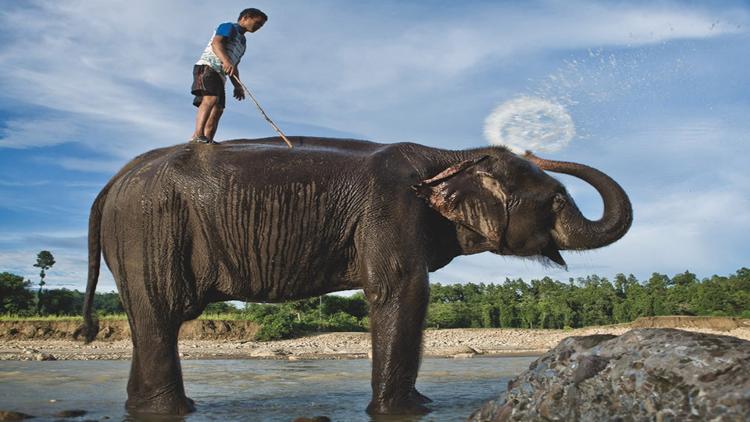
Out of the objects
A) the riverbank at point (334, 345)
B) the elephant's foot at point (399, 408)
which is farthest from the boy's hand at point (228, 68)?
the riverbank at point (334, 345)

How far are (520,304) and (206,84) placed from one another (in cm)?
3728

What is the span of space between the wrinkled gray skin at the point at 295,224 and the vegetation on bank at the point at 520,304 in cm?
2556

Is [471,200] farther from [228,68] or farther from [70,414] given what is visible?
[70,414]

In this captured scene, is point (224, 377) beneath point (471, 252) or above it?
beneath

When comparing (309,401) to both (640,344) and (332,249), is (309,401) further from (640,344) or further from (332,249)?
(640,344)

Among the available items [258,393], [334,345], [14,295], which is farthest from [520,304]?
[258,393]

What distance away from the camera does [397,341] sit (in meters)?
Answer: 6.34

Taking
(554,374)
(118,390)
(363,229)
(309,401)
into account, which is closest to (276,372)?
(118,390)

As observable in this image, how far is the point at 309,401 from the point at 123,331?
24464mm

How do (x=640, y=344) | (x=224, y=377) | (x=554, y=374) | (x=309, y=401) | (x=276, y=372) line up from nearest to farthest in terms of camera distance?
(x=640, y=344), (x=554, y=374), (x=309, y=401), (x=224, y=377), (x=276, y=372)

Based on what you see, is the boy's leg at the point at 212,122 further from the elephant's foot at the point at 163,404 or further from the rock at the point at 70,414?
the rock at the point at 70,414

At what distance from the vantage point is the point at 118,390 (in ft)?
30.2

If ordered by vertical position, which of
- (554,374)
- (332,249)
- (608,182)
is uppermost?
(608,182)

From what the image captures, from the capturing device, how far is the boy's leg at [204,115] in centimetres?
739
